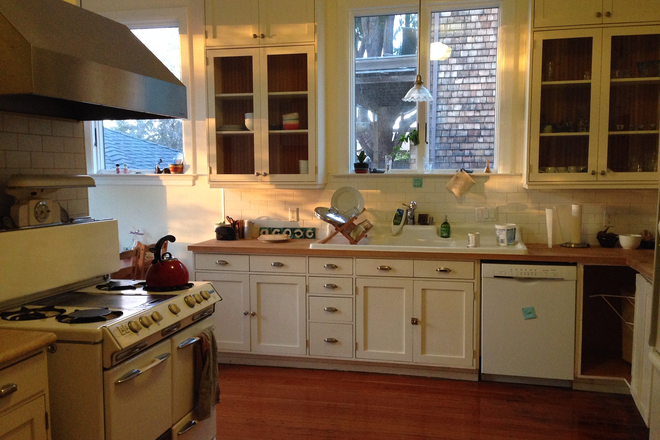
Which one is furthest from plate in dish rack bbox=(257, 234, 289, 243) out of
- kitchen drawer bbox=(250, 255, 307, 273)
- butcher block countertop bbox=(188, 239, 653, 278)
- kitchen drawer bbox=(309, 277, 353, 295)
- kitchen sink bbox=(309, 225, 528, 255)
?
kitchen drawer bbox=(309, 277, 353, 295)

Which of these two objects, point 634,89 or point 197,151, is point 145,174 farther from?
point 634,89

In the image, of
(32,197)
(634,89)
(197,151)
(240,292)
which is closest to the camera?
(32,197)

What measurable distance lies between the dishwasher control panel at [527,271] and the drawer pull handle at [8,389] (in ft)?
8.66

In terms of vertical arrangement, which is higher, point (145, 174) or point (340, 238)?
point (145, 174)

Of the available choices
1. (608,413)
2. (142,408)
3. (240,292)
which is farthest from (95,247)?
(608,413)

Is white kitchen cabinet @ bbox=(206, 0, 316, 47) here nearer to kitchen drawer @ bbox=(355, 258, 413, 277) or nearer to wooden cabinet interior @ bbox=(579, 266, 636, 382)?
kitchen drawer @ bbox=(355, 258, 413, 277)

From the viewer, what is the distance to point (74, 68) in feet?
5.92

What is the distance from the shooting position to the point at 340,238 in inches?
154

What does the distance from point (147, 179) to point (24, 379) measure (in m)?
2.95

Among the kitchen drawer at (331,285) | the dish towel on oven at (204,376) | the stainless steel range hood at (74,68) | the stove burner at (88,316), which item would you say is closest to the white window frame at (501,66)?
the kitchen drawer at (331,285)

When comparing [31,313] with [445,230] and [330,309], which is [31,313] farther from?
[445,230]


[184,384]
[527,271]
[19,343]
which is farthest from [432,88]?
[19,343]

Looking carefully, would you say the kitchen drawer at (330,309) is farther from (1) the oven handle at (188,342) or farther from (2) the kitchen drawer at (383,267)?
(1) the oven handle at (188,342)

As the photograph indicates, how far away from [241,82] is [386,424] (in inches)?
104
